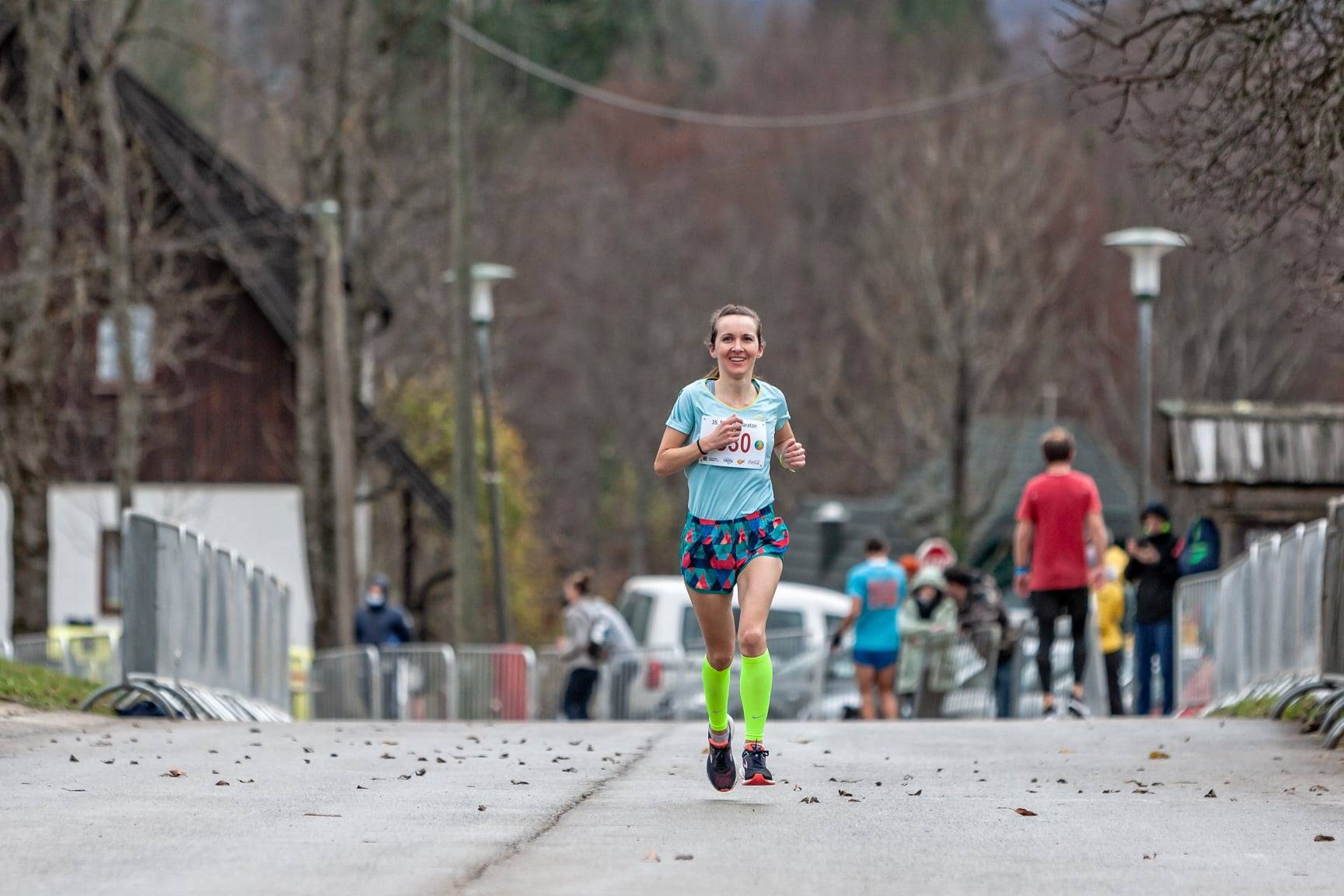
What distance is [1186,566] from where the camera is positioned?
19344 mm

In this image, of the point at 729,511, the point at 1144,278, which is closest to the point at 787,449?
the point at 729,511

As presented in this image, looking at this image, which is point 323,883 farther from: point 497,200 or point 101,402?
point 497,200

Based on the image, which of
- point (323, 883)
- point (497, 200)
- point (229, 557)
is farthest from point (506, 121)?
point (323, 883)

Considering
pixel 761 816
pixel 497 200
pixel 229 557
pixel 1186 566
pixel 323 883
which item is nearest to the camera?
pixel 323 883

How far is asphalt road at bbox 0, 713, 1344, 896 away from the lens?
20.7 feet

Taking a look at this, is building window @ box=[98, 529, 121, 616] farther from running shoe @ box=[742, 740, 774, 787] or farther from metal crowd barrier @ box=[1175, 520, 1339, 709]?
running shoe @ box=[742, 740, 774, 787]

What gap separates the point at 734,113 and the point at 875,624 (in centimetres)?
4847

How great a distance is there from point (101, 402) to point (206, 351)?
170cm

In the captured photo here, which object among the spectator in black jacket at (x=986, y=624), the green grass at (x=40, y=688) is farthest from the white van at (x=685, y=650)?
the green grass at (x=40, y=688)

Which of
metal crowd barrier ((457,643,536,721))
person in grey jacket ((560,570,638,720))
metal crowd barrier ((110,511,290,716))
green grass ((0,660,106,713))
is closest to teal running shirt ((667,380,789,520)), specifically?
metal crowd barrier ((110,511,290,716))

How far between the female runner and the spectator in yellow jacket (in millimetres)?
10649

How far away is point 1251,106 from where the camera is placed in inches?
429

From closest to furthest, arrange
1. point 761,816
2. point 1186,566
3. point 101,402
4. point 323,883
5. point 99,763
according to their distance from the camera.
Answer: point 323,883
point 761,816
point 99,763
point 1186,566
point 101,402

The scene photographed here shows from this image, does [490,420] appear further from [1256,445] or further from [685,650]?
[1256,445]
